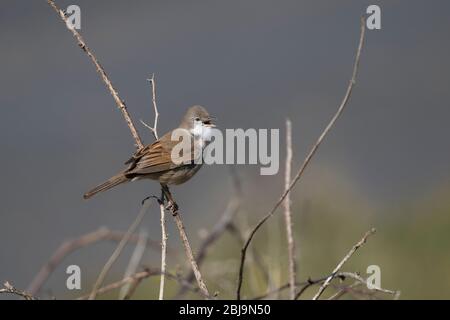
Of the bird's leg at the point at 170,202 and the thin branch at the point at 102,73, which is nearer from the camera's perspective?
the thin branch at the point at 102,73

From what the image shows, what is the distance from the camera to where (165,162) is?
5457 millimetres

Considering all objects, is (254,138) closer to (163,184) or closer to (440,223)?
(163,184)

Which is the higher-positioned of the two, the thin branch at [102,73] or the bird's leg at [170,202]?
the thin branch at [102,73]

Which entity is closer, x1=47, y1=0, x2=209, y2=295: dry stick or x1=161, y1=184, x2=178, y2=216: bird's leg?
x1=47, y1=0, x2=209, y2=295: dry stick

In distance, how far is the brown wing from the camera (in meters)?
5.37

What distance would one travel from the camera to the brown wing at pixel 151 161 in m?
5.37

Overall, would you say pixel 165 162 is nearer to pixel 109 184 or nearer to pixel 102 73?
pixel 109 184

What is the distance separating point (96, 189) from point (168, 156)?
0.52 meters

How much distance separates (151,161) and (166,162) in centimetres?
11

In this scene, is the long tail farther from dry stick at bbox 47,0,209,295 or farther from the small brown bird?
dry stick at bbox 47,0,209,295

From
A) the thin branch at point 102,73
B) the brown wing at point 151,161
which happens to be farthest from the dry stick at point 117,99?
the brown wing at point 151,161

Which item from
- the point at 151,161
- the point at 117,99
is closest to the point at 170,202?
the point at 151,161

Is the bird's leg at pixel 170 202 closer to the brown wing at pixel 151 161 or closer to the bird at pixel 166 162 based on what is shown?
the bird at pixel 166 162

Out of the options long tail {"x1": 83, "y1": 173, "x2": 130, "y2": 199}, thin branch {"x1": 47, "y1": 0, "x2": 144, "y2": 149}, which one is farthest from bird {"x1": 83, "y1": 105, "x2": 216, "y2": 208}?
thin branch {"x1": 47, "y1": 0, "x2": 144, "y2": 149}
